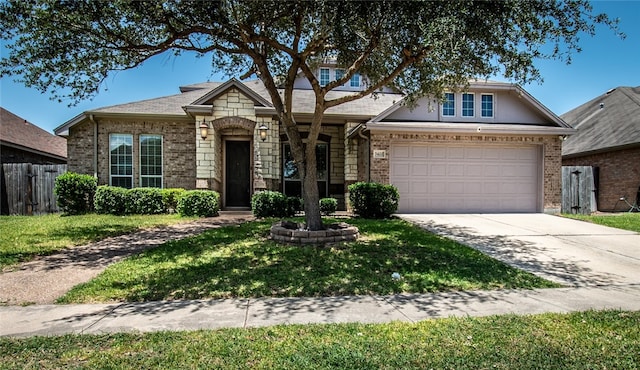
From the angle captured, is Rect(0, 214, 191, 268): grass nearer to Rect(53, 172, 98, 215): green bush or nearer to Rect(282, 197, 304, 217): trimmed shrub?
Rect(53, 172, 98, 215): green bush

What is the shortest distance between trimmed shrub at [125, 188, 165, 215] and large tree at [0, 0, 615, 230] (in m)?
4.36

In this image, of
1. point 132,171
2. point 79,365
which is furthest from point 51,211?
point 79,365

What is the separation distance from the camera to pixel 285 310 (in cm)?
433

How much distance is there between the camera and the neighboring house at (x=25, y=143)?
16516mm

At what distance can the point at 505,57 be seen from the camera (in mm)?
7516

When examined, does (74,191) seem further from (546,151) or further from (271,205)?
(546,151)

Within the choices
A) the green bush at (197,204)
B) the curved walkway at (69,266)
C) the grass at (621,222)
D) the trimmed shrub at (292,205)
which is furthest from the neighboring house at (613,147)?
the curved walkway at (69,266)

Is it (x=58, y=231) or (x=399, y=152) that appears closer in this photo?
(x=58, y=231)

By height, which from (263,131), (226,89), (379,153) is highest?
(226,89)

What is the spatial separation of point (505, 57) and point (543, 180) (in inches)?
299

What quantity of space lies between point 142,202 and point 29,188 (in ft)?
16.5

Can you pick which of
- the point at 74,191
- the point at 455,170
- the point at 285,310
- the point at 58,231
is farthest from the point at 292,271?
the point at 74,191

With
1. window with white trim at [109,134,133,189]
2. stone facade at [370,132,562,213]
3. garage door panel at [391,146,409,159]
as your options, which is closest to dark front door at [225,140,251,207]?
window with white trim at [109,134,133,189]

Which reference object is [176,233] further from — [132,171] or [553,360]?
[553,360]
